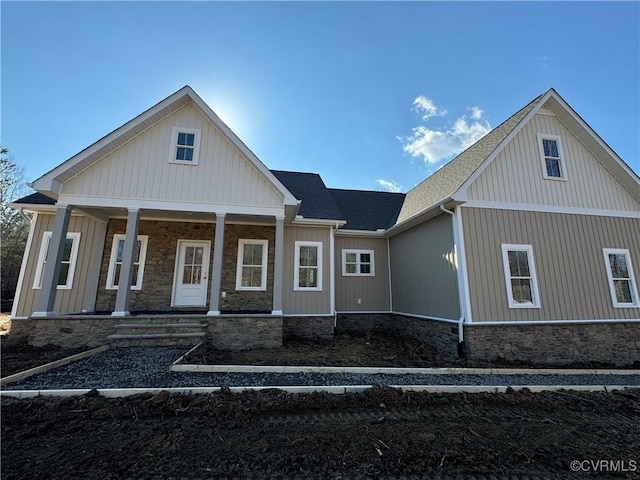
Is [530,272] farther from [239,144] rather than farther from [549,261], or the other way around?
[239,144]

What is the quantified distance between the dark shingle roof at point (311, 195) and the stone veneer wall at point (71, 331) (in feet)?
20.6

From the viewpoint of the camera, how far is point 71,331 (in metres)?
6.59

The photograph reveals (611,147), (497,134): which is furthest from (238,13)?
(611,147)

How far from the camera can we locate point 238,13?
770 cm

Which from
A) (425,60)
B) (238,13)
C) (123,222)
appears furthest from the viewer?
(425,60)

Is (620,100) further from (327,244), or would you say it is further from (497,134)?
(327,244)

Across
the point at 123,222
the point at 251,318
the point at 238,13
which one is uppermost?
the point at 238,13

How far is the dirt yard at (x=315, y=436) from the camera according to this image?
2.51 m

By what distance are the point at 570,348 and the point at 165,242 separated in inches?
479

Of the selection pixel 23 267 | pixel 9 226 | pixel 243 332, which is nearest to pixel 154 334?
pixel 243 332

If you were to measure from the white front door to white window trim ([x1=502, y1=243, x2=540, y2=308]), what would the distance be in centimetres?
890

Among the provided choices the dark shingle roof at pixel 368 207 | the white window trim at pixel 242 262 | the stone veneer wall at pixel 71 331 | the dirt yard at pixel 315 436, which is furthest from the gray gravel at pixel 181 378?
the dark shingle roof at pixel 368 207

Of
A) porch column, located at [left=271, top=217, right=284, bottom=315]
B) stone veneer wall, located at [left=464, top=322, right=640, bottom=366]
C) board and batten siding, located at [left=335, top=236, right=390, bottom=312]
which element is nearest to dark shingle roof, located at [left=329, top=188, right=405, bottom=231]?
board and batten siding, located at [left=335, top=236, right=390, bottom=312]

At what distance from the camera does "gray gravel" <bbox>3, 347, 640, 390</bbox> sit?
14.1 feet
